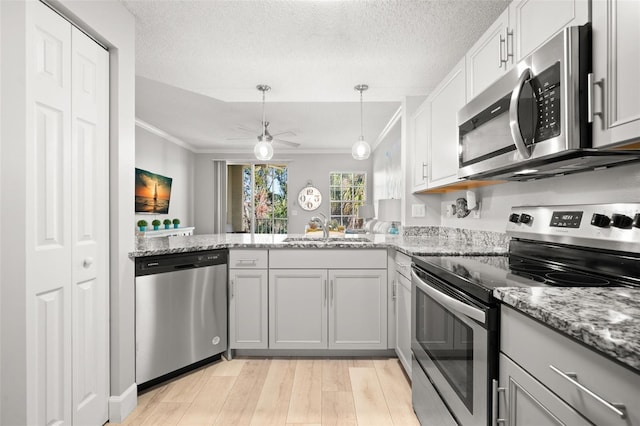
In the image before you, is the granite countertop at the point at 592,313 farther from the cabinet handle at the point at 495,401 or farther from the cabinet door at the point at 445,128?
the cabinet door at the point at 445,128

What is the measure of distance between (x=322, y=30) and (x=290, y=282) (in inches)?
71.8

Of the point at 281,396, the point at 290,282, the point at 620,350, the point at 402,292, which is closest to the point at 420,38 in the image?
the point at 402,292

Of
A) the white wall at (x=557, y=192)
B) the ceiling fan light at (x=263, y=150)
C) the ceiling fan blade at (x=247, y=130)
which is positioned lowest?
the white wall at (x=557, y=192)

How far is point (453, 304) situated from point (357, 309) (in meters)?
1.48

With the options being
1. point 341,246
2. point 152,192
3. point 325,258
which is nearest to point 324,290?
point 325,258

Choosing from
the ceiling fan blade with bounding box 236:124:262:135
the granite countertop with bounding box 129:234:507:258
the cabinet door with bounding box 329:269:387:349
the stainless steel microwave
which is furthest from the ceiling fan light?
the stainless steel microwave

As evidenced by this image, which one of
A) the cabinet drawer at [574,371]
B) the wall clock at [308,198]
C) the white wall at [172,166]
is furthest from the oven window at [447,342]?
the wall clock at [308,198]

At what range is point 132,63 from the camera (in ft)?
6.97

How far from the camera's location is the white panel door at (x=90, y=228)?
1.65m

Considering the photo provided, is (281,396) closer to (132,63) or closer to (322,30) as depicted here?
(132,63)

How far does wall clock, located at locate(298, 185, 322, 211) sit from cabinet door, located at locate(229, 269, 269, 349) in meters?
5.20

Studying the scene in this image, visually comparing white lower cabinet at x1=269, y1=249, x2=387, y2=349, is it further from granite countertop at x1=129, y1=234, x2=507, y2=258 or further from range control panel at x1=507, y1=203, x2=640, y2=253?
range control panel at x1=507, y1=203, x2=640, y2=253

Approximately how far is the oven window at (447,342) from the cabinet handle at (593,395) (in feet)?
1.42

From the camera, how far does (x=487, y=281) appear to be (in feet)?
3.88
